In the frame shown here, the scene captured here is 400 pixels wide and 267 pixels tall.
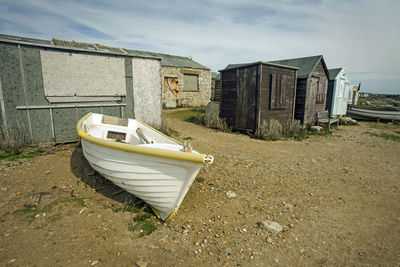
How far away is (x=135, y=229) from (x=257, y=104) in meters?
7.51

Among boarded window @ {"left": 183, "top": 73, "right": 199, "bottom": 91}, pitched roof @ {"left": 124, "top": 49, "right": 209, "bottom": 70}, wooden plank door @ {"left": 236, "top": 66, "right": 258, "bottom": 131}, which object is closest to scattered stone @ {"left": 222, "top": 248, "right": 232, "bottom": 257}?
wooden plank door @ {"left": 236, "top": 66, "right": 258, "bottom": 131}

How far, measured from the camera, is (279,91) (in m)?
9.93

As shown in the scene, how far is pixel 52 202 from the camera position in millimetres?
3727

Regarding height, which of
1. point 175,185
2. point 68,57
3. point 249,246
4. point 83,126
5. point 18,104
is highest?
point 68,57

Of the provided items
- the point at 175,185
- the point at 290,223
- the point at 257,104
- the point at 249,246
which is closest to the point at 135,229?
the point at 175,185

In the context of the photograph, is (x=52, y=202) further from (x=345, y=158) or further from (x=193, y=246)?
(x=345, y=158)

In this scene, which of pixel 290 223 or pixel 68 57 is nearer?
pixel 290 223

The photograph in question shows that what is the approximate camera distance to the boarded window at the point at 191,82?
19.9 m

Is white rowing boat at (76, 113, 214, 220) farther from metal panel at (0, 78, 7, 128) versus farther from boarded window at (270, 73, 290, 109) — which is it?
boarded window at (270, 73, 290, 109)

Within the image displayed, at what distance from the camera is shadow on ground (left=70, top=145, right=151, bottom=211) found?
3857 millimetres

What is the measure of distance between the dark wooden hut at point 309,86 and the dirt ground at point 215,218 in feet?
19.8

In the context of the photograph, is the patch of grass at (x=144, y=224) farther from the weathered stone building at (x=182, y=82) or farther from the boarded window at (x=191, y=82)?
the boarded window at (x=191, y=82)

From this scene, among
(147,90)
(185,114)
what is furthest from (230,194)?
(185,114)

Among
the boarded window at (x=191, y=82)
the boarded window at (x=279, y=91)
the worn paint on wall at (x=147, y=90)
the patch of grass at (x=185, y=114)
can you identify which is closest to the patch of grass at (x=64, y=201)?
the worn paint on wall at (x=147, y=90)
